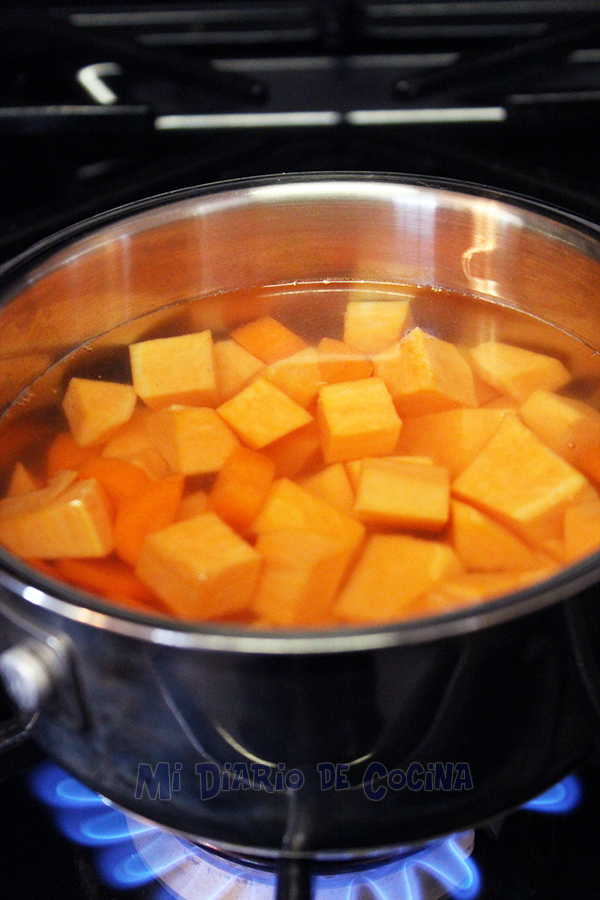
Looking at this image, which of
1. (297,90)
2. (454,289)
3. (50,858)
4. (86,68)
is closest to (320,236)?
(454,289)

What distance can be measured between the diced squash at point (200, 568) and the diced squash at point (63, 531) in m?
0.06

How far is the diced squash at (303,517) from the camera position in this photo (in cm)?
76

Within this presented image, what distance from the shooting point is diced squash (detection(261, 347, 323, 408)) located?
3.19 ft

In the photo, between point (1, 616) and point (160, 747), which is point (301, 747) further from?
point (1, 616)

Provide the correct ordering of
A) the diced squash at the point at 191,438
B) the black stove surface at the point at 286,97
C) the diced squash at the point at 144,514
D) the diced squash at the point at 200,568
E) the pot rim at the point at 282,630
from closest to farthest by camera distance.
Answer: the pot rim at the point at 282,630 < the diced squash at the point at 200,568 < the diced squash at the point at 144,514 < the diced squash at the point at 191,438 < the black stove surface at the point at 286,97

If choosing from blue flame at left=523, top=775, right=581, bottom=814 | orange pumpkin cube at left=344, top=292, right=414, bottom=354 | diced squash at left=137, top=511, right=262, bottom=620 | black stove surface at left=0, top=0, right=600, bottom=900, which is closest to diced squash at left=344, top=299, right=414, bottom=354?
orange pumpkin cube at left=344, top=292, right=414, bottom=354

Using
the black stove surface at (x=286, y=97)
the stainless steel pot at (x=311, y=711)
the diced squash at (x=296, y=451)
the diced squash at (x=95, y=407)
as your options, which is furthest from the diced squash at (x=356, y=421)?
the black stove surface at (x=286, y=97)

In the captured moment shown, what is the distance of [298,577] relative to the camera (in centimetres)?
70

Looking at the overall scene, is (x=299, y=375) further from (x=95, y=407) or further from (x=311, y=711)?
(x=311, y=711)

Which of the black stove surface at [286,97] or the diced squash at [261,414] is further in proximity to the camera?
the black stove surface at [286,97]

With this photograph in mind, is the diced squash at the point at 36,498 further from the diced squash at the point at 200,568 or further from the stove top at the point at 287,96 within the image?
the stove top at the point at 287,96

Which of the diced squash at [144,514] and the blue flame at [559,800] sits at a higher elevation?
the diced squash at [144,514]

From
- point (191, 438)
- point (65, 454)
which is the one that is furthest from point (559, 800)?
point (65, 454)

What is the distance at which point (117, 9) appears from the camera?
63.6 inches
